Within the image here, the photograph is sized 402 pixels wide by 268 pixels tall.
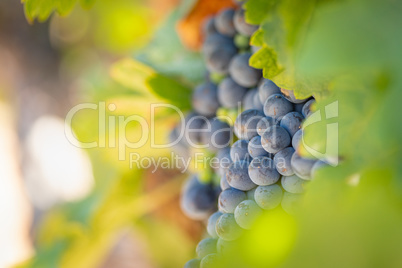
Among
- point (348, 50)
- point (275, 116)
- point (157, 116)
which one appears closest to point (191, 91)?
point (157, 116)

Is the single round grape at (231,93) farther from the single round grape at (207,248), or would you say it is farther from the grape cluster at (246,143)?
the single round grape at (207,248)

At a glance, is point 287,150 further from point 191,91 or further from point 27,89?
point 27,89

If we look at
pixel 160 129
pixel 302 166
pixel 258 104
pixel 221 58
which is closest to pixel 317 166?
pixel 302 166

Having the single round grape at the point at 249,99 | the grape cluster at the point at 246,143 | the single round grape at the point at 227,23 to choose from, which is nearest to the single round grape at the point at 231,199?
the grape cluster at the point at 246,143

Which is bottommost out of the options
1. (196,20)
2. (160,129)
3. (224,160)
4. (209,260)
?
(209,260)

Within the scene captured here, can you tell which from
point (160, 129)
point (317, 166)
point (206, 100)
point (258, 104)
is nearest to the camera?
point (317, 166)

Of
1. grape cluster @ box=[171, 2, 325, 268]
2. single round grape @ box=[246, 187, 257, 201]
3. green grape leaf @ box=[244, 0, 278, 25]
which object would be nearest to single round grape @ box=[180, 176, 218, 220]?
grape cluster @ box=[171, 2, 325, 268]

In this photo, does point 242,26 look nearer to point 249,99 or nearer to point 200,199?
point 249,99
